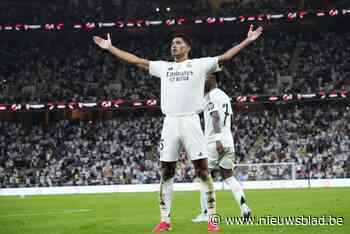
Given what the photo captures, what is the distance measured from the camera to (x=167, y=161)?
33.7ft

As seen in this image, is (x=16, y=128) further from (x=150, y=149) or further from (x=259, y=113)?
(x=259, y=113)

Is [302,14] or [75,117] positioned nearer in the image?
[302,14]

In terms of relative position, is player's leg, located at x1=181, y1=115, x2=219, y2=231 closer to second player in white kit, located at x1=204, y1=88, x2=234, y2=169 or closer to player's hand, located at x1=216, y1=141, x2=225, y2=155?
player's hand, located at x1=216, y1=141, x2=225, y2=155

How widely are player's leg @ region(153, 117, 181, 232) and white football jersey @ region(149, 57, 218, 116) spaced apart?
0.72 feet

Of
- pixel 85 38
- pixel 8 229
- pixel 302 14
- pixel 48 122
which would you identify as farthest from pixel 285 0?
pixel 8 229

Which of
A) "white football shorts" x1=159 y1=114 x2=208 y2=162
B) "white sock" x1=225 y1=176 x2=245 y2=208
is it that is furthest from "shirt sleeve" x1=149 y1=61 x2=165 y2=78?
"white sock" x1=225 y1=176 x2=245 y2=208

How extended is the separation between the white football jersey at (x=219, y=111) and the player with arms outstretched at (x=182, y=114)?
2131 mm

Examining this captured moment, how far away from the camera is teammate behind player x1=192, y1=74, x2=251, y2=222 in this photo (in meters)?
12.3

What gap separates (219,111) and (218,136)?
0.47m

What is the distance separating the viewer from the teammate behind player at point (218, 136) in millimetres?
12266

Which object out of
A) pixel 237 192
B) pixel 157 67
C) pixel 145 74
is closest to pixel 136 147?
pixel 145 74

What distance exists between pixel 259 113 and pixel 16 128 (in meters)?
16.8

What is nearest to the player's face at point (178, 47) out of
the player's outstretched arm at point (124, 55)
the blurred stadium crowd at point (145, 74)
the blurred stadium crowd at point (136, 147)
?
the player's outstretched arm at point (124, 55)

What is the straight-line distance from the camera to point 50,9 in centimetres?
4975
